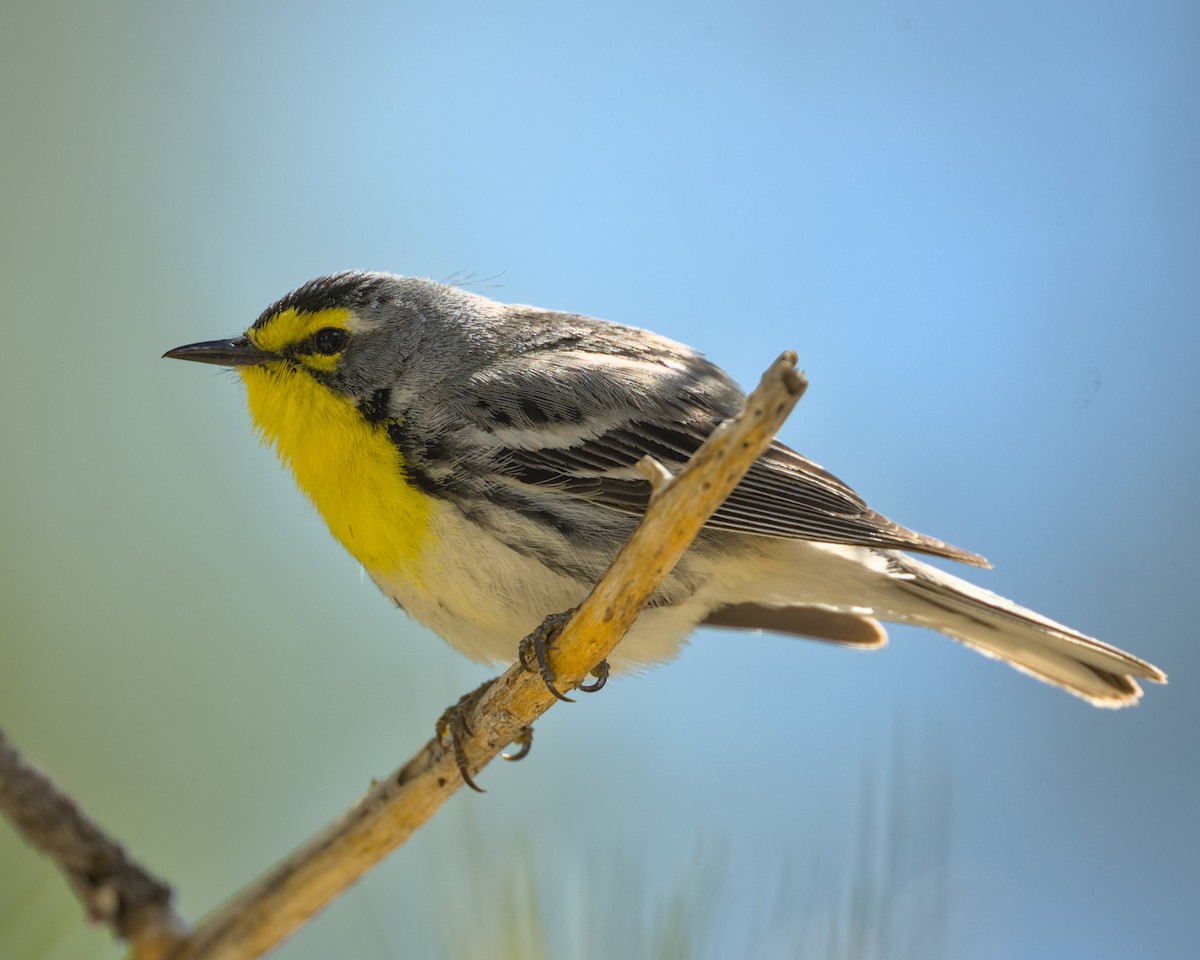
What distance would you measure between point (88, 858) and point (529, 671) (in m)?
1.25

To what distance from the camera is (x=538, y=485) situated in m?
2.93

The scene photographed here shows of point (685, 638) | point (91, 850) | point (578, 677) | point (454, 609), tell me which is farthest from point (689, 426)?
point (91, 850)

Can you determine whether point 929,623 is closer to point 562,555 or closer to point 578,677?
point 562,555

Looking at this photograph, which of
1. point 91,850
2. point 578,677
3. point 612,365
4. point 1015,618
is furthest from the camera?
point 612,365

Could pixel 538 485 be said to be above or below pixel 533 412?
below

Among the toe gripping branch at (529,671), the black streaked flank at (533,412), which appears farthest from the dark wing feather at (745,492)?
the toe gripping branch at (529,671)

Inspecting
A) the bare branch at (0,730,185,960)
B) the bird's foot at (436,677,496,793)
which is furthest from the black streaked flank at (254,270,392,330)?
the bare branch at (0,730,185,960)

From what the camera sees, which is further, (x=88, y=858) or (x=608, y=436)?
(x=608, y=436)

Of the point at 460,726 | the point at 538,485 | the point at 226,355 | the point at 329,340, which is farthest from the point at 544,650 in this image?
the point at 226,355

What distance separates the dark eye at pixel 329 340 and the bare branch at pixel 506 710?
47.8 inches

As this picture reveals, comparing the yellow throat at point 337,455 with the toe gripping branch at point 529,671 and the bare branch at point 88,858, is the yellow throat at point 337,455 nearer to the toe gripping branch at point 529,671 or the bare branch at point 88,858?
the toe gripping branch at point 529,671

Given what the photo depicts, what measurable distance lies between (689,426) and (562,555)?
1.95 feet

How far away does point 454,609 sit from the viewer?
9.57ft

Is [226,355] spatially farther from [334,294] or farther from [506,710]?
[506,710]
